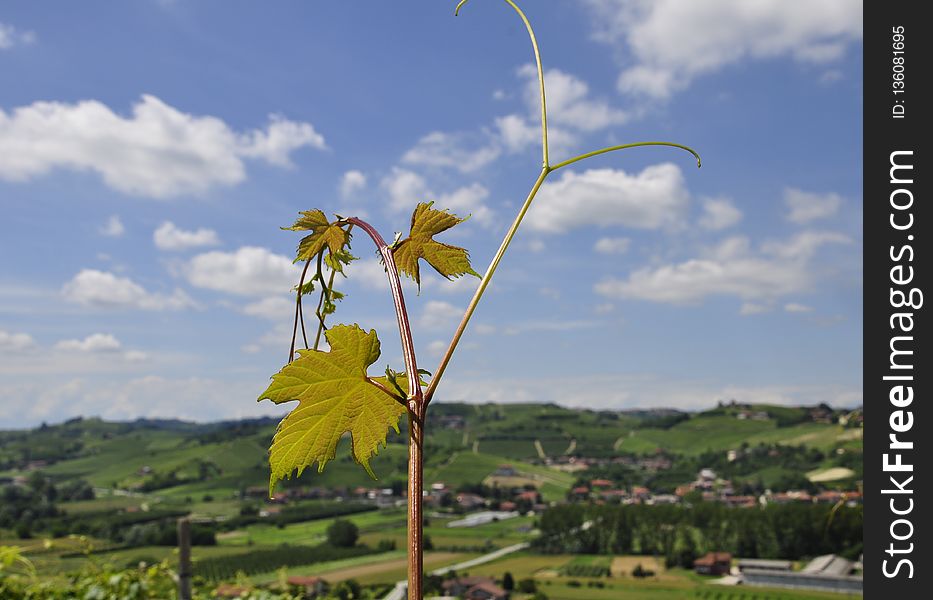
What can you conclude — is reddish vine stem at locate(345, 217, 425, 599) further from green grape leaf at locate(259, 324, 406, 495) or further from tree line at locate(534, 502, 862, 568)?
tree line at locate(534, 502, 862, 568)

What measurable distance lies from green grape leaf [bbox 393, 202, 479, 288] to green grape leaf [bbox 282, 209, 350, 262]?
0.19ft

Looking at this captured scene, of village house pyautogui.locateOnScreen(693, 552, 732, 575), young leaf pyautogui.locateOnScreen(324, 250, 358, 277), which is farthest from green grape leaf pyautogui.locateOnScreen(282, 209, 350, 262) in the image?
village house pyautogui.locateOnScreen(693, 552, 732, 575)

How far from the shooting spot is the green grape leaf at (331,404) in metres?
0.44

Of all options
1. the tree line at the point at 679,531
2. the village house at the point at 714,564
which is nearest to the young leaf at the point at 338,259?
the village house at the point at 714,564

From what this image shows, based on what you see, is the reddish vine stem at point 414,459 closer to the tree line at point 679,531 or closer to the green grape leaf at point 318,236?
the green grape leaf at point 318,236

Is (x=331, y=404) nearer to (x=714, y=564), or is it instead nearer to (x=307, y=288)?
(x=307, y=288)
